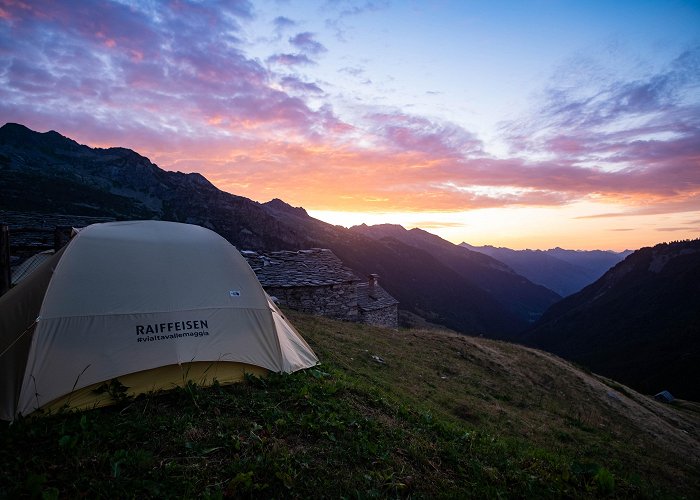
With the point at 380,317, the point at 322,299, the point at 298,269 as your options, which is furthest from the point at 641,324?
the point at 298,269

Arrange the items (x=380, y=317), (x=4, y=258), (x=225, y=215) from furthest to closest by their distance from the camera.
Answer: (x=225, y=215) → (x=380, y=317) → (x=4, y=258)

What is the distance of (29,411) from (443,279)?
510 feet

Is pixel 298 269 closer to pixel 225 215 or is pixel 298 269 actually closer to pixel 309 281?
pixel 309 281

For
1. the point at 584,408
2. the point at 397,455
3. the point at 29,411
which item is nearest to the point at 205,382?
the point at 29,411

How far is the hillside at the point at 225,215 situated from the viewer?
116m

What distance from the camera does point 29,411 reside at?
5254mm

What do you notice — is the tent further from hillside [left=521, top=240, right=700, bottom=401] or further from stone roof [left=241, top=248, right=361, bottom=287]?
hillside [left=521, top=240, right=700, bottom=401]

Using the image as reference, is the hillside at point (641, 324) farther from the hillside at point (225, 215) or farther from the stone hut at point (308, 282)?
the stone hut at point (308, 282)

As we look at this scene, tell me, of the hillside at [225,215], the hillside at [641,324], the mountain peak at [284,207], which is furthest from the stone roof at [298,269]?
the mountain peak at [284,207]

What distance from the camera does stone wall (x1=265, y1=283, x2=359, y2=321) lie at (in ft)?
77.6

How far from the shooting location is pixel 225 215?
129750 mm

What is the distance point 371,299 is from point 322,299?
10563mm

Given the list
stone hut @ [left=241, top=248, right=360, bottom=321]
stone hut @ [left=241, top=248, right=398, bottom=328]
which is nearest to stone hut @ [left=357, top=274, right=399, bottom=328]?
stone hut @ [left=241, top=248, right=398, bottom=328]

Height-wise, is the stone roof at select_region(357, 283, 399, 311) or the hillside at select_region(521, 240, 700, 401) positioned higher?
the stone roof at select_region(357, 283, 399, 311)
